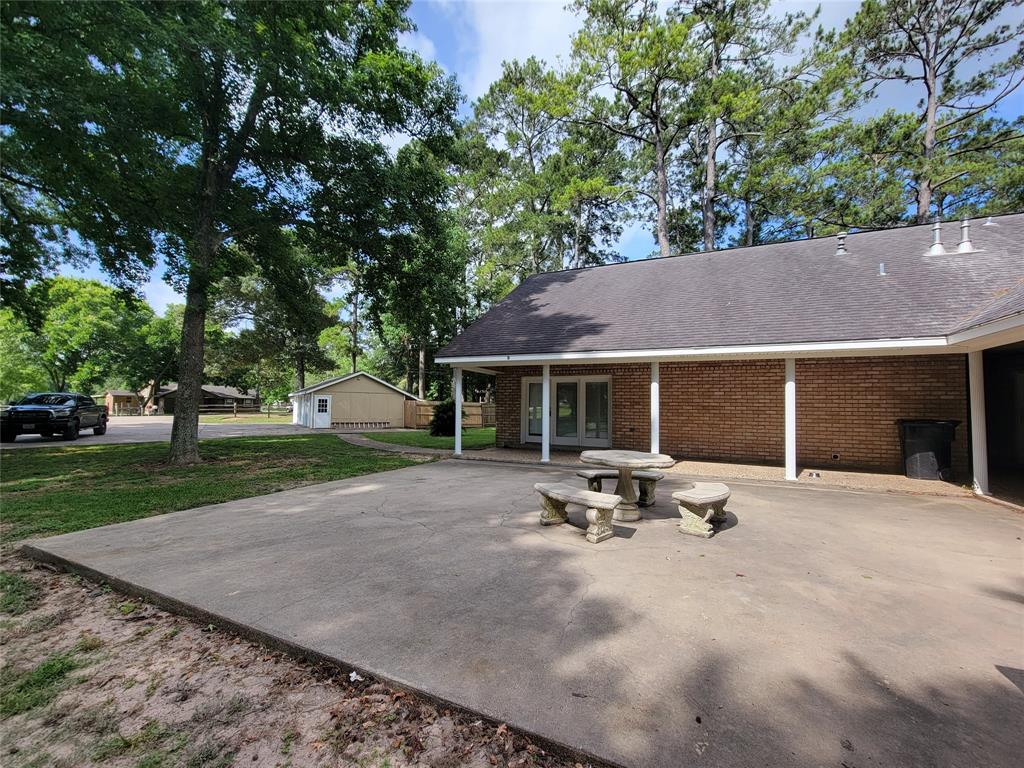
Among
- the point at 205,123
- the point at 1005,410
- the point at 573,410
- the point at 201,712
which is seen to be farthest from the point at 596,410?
the point at 205,123

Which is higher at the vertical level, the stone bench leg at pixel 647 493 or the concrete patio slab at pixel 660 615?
the stone bench leg at pixel 647 493

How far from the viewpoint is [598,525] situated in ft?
14.9

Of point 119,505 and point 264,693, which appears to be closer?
point 264,693

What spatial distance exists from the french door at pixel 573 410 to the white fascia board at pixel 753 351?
7.33 feet

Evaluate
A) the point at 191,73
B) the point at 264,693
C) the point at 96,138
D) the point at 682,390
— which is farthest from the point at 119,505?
the point at 682,390

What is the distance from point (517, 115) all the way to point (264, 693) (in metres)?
29.7

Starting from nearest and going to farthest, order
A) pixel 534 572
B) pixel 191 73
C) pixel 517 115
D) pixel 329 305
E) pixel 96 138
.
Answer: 1. pixel 534 572
2. pixel 96 138
3. pixel 191 73
4. pixel 517 115
5. pixel 329 305

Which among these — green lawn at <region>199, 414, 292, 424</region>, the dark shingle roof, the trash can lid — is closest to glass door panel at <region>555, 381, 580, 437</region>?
the dark shingle roof

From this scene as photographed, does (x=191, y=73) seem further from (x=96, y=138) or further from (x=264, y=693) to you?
(x=264, y=693)

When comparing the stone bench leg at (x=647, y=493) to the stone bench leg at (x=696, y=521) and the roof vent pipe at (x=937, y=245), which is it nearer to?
the stone bench leg at (x=696, y=521)

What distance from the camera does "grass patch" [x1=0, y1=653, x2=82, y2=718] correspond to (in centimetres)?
218

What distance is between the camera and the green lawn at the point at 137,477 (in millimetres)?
5648

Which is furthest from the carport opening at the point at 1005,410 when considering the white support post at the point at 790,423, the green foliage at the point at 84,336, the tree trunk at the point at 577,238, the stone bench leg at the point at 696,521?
the green foliage at the point at 84,336

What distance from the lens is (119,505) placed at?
6086 mm
